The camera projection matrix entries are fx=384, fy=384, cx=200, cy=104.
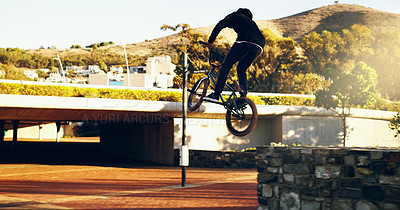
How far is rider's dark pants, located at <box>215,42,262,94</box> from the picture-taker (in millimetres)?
10513

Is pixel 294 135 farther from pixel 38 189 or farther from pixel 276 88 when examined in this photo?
pixel 276 88

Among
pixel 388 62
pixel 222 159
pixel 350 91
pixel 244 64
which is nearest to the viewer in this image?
pixel 244 64

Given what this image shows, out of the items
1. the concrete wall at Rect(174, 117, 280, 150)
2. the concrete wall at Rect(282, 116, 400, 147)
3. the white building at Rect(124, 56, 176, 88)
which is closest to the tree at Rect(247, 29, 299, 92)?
the white building at Rect(124, 56, 176, 88)

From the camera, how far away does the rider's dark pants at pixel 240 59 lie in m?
10.5

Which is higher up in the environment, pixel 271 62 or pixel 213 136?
pixel 271 62

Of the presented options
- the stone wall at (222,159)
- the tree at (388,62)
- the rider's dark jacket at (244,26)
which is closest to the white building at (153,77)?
the stone wall at (222,159)

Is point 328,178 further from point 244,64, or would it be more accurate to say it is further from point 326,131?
A: point 326,131

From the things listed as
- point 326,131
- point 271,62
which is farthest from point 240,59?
point 271,62

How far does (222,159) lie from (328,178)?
64.6 feet

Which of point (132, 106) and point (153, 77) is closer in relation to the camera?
point (132, 106)

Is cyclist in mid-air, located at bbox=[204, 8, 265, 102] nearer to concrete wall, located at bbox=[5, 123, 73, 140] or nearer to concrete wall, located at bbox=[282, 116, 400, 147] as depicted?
concrete wall, located at bbox=[282, 116, 400, 147]

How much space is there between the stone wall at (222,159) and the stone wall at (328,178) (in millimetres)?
17889

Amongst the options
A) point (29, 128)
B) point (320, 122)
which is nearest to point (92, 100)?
point (320, 122)

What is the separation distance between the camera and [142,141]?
35.9 meters
